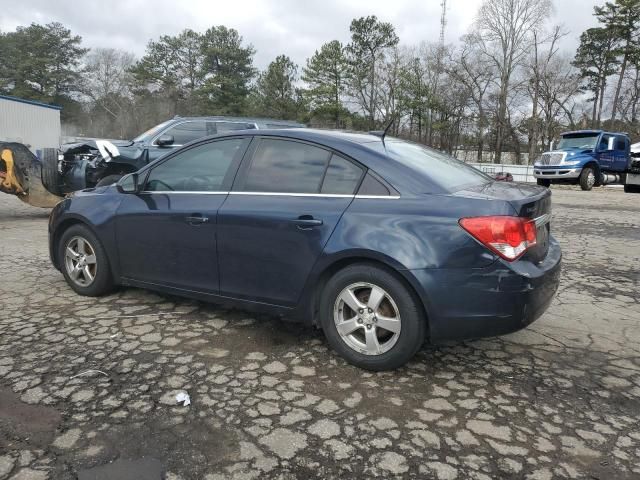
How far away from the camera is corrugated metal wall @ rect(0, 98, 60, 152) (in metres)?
34.9

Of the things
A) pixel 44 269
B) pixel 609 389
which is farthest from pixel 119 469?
pixel 44 269

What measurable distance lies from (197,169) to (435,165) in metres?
1.80

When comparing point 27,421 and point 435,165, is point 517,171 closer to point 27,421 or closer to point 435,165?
point 435,165

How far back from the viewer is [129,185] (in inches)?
168

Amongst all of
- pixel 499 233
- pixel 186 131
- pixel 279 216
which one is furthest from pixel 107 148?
pixel 499 233

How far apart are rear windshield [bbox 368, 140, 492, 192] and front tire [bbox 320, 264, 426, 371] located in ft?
2.43

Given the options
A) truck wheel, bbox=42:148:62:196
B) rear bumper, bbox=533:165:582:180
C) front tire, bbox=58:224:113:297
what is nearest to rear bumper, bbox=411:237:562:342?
front tire, bbox=58:224:113:297

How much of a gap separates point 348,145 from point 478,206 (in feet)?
3.21

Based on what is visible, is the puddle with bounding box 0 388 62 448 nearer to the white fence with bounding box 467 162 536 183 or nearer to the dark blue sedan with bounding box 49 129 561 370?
the dark blue sedan with bounding box 49 129 561 370

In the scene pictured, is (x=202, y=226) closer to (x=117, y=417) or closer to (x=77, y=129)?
(x=117, y=417)

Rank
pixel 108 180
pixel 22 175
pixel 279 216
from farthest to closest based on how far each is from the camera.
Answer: pixel 22 175, pixel 108 180, pixel 279 216

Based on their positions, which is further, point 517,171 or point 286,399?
point 517,171

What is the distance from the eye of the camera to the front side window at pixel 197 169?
12.7 feet

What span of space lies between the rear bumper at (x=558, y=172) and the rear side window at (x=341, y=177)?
61.0 feet
